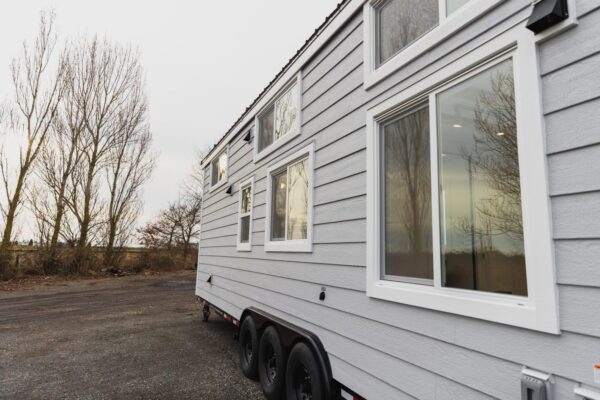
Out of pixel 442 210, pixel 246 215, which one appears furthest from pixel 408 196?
pixel 246 215

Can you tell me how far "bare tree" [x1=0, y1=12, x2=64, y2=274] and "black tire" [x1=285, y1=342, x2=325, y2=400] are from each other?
13964mm

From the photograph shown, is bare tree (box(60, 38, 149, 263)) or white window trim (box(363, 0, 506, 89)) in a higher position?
bare tree (box(60, 38, 149, 263))

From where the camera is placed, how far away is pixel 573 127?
4.36 ft

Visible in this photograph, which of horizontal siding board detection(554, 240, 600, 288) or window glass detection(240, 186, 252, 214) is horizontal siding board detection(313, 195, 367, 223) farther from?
window glass detection(240, 186, 252, 214)

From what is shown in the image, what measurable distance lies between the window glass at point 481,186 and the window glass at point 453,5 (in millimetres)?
535

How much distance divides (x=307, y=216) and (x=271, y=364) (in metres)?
1.66

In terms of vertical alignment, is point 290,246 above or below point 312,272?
above

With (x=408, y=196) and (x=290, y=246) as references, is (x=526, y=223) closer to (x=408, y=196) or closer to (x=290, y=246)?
(x=408, y=196)

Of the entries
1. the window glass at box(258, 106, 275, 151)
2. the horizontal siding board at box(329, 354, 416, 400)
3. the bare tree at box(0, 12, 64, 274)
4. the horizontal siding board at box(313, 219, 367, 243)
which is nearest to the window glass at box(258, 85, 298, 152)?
the window glass at box(258, 106, 275, 151)

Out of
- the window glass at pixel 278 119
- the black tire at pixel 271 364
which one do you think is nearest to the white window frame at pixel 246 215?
the window glass at pixel 278 119

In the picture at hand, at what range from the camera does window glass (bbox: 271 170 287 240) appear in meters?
4.03

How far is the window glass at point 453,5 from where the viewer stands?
197 cm

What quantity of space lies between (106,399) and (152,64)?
55.3ft

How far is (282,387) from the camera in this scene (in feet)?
Answer: 10.2
